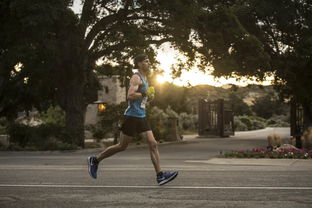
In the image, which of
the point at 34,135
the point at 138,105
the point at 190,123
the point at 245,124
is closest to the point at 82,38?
the point at 34,135

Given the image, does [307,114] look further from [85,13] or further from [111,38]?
[85,13]

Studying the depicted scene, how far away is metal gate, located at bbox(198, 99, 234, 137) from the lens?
3638 cm

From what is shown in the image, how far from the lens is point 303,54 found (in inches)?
1127

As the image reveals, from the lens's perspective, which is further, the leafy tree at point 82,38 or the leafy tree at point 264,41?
the leafy tree at point 264,41

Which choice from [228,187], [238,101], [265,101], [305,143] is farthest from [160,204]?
[265,101]

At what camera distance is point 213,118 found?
37.6 m

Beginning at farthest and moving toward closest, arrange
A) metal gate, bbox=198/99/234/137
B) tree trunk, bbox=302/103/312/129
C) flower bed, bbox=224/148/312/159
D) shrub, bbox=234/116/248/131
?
shrub, bbox=234/116/248/131
metal gate, bbox=198/99/234/137
tree trunk, bbox=302/103/312/129
flower bed, bbox=224/148/312/159

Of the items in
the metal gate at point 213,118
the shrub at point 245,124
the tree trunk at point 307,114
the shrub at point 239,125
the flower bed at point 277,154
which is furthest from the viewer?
the shrub at point 245,124

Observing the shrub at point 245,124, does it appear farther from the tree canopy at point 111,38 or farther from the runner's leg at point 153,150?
the runner's leg at point 153,150

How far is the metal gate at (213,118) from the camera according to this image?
1432 inches

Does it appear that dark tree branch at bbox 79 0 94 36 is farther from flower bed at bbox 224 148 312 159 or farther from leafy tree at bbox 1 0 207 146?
flower bed at bbox 224 148 312 159

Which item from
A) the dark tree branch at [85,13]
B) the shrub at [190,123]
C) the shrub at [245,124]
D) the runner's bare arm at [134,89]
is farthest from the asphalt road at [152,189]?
the shrub at [245,124]

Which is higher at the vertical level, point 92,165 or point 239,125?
point 239,125

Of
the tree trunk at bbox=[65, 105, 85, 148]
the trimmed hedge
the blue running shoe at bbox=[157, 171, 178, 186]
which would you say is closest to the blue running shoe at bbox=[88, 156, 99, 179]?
the blue running shoe at bbox=[157, 171, 178, 186]
